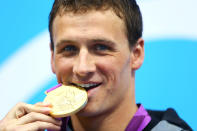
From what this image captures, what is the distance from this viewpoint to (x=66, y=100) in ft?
5.32

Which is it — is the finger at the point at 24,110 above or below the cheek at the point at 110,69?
below

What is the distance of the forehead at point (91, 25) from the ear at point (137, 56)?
0.59 ft

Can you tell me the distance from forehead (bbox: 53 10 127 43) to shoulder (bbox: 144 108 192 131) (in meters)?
0.53

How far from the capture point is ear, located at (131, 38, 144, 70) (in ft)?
5.98

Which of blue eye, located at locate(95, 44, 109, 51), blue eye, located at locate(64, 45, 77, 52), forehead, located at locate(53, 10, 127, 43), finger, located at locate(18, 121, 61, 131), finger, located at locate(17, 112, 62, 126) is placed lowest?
finger, located at locate(18, 121, 61, 131)

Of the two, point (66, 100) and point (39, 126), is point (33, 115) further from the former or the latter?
point (66, 100)

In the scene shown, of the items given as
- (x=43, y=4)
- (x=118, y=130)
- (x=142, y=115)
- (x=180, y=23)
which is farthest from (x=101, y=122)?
(x=43, y=4)

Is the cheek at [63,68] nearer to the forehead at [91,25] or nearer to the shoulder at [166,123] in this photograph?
the forehead at [91,25]

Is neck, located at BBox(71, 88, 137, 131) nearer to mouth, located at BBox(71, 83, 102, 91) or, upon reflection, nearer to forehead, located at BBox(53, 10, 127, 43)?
mouth, located at BBox(71, 83, 102, 91)

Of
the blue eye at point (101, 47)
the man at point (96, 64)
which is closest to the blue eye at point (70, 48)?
the man at point (96, 64)

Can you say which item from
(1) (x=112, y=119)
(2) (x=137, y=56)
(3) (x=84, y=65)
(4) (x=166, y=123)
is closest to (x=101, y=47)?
(3) (x=84, y=65)

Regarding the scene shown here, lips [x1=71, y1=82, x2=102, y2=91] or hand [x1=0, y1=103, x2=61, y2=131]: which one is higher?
lips [x1=71, y1=82, x2=102, y2=91]

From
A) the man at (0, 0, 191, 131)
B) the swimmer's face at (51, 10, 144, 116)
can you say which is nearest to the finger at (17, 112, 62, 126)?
the man at (0, 0, 191, 131)

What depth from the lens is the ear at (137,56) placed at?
182 cm
